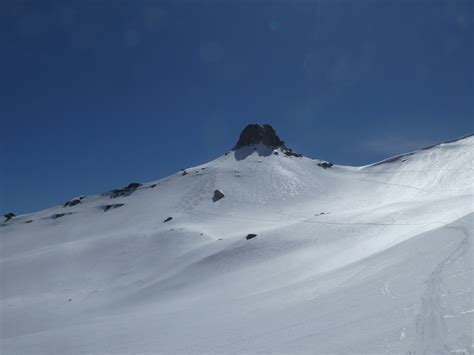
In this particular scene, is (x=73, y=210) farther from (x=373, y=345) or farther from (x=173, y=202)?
(x=373, y=345)

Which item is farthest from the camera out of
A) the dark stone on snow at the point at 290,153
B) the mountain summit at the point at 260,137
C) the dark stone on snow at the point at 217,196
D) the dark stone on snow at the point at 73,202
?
the mountain summit at the point at 260,137

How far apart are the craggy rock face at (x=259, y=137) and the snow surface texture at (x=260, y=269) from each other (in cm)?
2763

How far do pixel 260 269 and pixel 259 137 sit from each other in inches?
3047

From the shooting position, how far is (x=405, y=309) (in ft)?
30.4

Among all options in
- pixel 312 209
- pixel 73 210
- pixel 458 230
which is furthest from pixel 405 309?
pixel 73 210

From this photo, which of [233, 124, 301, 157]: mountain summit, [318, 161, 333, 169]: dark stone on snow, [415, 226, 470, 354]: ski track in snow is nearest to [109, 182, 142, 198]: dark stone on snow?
[233, 124, 301, 157]: mountain summit

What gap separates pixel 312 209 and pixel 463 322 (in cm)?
4614

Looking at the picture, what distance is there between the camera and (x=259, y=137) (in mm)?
100250

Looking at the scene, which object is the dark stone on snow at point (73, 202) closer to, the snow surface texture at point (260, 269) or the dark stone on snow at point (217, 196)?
the snow surface texture at point (260, 269)

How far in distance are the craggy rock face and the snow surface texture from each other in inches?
1088

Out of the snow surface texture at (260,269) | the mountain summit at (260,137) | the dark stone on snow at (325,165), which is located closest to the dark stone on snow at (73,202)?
the snow surface texture at (260,269)

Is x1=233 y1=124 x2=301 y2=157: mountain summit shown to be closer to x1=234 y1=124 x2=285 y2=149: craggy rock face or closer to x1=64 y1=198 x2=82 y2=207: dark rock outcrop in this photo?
x1=234 y1=124 x2=285 y2=149: craggy rock face

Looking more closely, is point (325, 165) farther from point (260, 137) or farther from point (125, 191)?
point (125, 191)

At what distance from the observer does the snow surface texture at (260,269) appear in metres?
9.61
